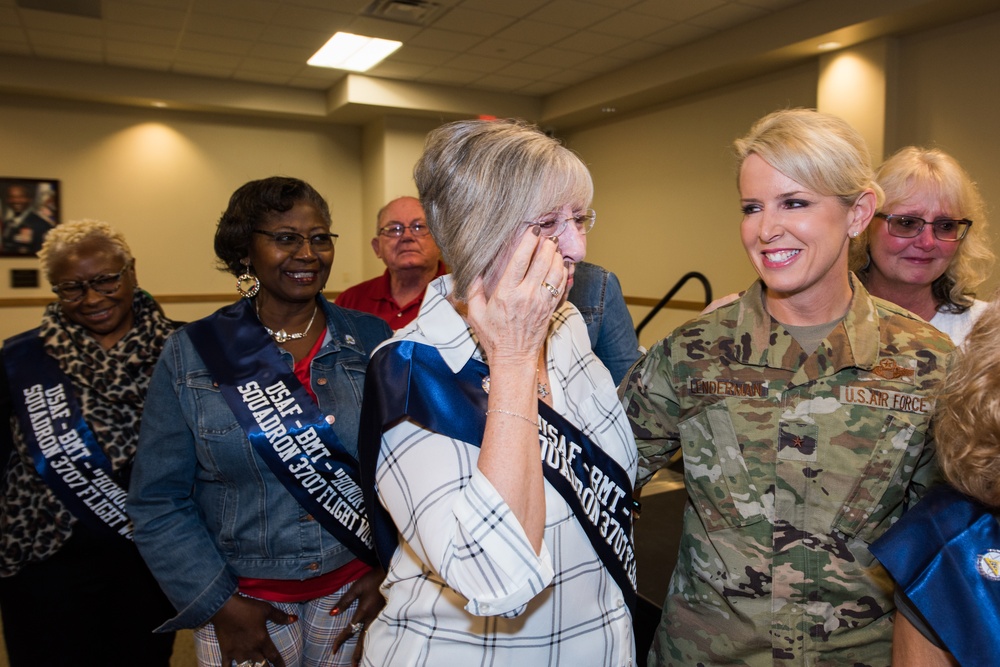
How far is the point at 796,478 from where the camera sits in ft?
4.12

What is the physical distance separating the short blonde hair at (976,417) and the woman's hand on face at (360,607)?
4.16 ft

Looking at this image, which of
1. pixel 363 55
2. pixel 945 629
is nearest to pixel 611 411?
pixel 945 629

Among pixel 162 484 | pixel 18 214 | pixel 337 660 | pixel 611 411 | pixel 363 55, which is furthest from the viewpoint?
pixel 18 214

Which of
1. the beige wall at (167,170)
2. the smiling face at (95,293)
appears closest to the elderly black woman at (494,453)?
the smiling face at (95,293)

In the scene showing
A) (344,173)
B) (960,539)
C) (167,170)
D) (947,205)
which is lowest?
(960,539)

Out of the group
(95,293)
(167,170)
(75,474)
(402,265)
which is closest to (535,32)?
(402,265)

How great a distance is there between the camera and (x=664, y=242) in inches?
304

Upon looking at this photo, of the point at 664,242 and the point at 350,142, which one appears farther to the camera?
the point at 350,142

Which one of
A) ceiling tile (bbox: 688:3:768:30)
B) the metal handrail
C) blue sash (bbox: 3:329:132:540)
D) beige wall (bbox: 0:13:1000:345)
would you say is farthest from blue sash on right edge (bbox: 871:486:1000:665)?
the metal handrail

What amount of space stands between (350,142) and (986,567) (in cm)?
894

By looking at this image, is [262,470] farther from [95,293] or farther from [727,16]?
[727,16]

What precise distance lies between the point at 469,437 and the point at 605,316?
38.7 inches

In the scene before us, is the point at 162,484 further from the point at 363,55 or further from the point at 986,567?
the point at 363,55

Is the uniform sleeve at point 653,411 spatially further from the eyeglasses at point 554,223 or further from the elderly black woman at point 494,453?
the eyeglasses at point 554,223
